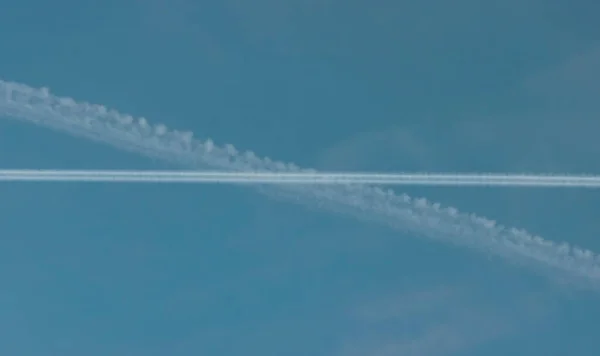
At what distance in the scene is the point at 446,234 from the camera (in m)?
17.4

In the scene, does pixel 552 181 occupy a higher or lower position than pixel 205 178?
higher

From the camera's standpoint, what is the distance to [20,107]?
17.3m

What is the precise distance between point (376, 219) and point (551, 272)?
6.82 feet

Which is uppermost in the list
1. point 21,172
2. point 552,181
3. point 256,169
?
point 552,181

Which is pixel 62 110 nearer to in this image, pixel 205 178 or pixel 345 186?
pixel 205 178

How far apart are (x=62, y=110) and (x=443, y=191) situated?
4.41 meters

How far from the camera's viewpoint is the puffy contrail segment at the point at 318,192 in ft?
56.7

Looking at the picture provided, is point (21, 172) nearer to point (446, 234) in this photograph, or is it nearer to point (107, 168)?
point (107, 168)

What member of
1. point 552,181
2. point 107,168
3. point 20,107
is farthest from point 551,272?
point 20,107

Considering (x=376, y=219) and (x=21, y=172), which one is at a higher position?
(x=376, y=219)

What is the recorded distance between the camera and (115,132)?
17297 millimetres

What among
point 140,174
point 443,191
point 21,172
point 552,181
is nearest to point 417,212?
point 443,191

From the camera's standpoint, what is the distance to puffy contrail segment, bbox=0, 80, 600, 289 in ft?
56.7

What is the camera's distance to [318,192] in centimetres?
1738
